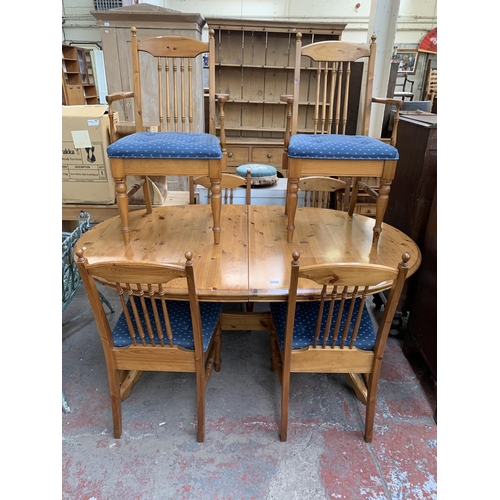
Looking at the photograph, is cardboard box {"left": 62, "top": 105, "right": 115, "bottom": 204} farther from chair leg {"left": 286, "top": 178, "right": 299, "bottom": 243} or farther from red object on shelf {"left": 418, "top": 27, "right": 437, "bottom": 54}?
red object on shelf {"left": 418, "top": 27, "right": 437, "bottom": 54}

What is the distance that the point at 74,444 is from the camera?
4.86ft

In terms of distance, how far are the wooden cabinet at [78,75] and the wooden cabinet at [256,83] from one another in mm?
3142

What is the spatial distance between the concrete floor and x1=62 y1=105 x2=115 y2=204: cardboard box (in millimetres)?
1088

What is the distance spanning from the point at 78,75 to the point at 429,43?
6.69 meters

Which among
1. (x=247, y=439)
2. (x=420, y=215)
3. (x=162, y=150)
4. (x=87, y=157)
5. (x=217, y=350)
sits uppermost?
(x=162, y=150)

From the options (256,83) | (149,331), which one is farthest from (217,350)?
(256,83)

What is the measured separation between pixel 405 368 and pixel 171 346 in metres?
1.31

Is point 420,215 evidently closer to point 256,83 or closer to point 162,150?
point 162,150

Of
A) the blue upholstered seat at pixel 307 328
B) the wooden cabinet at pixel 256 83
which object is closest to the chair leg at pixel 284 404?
the blue upholstered seat at pixel 307 328

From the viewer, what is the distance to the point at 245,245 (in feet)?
5.69

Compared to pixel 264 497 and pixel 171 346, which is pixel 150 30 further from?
pixel 264 497

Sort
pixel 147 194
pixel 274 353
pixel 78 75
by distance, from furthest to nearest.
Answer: pixel 78 75 → pixel 147 194 → pixel 274 353

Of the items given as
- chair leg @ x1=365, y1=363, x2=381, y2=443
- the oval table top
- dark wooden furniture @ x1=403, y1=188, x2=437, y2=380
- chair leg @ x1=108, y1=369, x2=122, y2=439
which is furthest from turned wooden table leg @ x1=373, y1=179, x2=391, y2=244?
chair leg @ x1=108, y1=369, x2=122, y2=439

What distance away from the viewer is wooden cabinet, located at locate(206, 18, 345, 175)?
414cm
